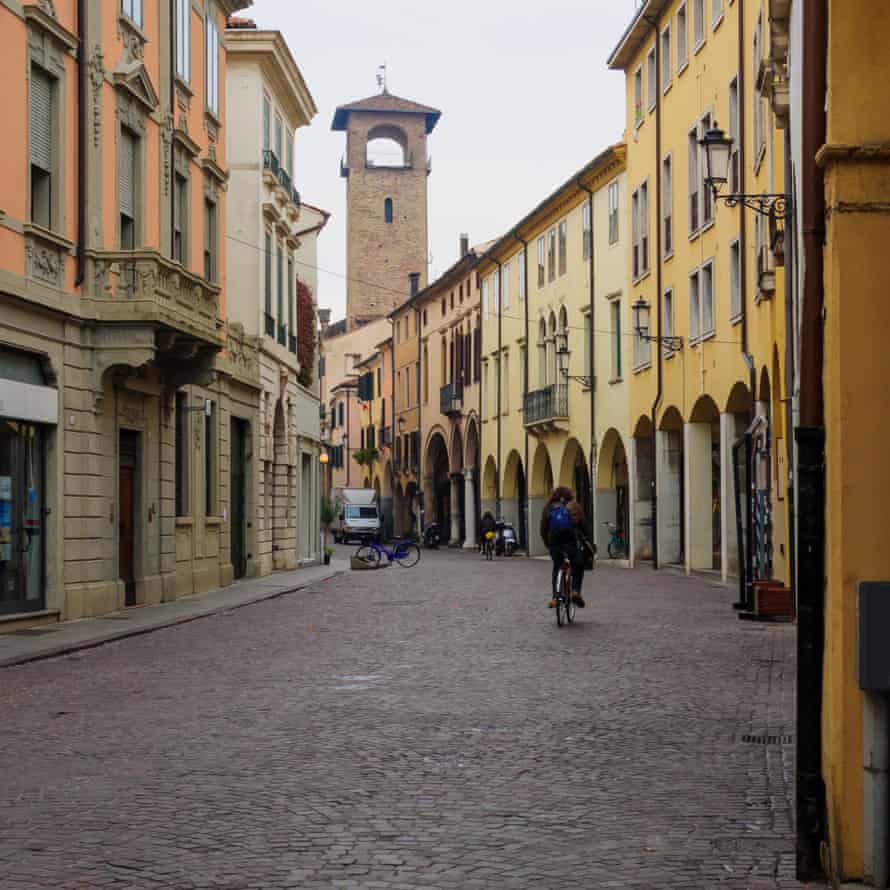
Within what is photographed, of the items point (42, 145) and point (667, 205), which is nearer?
point (42, 145)

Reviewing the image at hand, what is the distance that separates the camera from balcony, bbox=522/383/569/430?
5088cm

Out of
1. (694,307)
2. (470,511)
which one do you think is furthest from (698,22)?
(470,511)

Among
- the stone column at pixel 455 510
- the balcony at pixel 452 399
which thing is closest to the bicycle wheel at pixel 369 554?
the balcony at pixel 452 399

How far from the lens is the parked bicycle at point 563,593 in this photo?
19.8 metres

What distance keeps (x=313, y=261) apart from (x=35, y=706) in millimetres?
36240

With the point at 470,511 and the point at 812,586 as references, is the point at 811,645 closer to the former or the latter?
the point at 812,586

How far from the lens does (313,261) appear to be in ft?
157

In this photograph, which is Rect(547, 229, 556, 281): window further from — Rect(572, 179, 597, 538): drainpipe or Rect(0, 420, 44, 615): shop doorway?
Rect(0, 420, 44, 615): shop doorway

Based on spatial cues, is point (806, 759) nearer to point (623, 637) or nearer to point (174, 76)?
point (623, 637)

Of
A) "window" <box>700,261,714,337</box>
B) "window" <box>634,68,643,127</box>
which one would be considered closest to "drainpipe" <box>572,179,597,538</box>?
"window" <box>634,68,643,127</box>

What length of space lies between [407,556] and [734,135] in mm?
16308

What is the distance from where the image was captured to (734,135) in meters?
32.5

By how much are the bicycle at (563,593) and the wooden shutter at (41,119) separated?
858cm

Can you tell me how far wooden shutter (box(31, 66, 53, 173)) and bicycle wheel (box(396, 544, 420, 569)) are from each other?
917 inches
